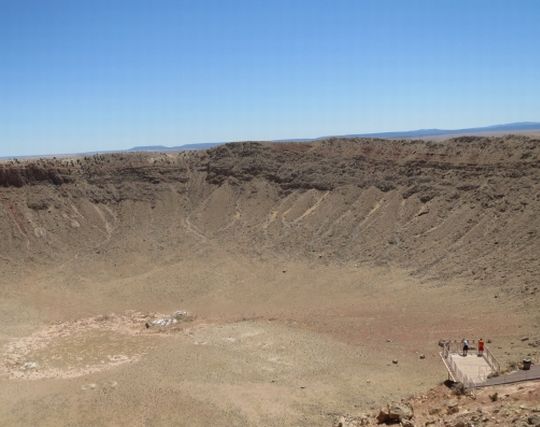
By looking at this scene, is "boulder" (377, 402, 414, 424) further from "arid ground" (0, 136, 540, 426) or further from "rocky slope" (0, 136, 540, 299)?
"rocky slope" (0, 136, 540, 299)

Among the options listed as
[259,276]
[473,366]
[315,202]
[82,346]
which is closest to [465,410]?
[473,366]

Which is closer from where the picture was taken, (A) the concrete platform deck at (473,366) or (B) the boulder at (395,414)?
(B) the boulder at (395,414)

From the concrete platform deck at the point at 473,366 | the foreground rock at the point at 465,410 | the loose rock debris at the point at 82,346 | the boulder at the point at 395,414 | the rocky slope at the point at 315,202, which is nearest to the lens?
the foreground rock at the point at 465,410

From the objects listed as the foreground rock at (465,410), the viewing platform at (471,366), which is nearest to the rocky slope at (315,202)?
the viewing platform at (471,366)

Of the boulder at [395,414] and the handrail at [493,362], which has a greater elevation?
the boulder at [395,414]

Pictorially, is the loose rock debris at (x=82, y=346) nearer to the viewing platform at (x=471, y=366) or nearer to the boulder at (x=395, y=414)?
the boulder at (x=395, y=414)

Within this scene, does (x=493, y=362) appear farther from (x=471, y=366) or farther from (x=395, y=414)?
(x=395, y=414)

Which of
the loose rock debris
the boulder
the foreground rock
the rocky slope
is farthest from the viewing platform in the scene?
the loose rock debris

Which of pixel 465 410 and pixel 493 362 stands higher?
pixel 465 410

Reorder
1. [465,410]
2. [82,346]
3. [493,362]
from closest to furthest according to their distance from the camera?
[465,410]
[493,362]
[82,346]
